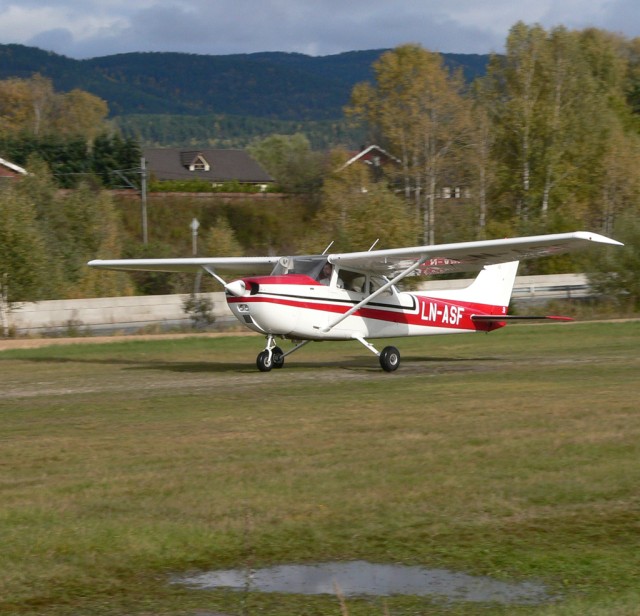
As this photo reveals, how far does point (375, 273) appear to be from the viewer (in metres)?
19.6

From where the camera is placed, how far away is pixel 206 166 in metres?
117

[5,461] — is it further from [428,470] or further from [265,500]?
[428,470]

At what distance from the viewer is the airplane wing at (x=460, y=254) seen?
1745cm

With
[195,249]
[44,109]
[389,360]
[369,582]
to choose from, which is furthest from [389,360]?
[44,109]

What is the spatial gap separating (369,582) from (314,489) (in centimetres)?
214

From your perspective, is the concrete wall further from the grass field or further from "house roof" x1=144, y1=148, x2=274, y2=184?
"house roof" x1=144, y1=148, x2=274, y2=184

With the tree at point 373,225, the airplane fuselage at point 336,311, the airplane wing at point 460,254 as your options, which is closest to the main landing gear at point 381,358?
the airplane fuselage at point 336,311

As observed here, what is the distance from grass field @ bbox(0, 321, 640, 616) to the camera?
6.39 meters

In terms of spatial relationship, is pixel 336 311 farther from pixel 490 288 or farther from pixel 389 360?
pixel 490 288

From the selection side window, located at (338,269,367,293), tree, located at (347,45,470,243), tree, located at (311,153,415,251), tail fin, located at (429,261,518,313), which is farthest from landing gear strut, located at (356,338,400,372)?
tree, located at (347,45,470,243)

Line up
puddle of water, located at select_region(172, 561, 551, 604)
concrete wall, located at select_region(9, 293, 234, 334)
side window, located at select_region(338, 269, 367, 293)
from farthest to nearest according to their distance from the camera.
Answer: concrete wall, located at select_region(9, 293, 234, 334) → side window, located at select_region(338, 269, 367, 293) → puddle of water, located at select_region(172, 561, 551, 604)

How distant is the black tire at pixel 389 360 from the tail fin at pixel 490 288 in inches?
103

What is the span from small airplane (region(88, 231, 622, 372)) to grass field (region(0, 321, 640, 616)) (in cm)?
210

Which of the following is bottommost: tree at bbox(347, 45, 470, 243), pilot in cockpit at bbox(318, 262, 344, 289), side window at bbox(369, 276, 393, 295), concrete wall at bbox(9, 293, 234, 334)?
concrete wall at bbox(9, 293, 234, 334)
